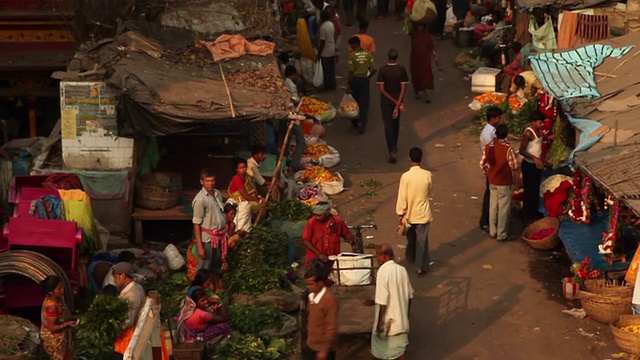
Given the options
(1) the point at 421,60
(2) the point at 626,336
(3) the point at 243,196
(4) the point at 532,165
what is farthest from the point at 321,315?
(1) the point at 421,60

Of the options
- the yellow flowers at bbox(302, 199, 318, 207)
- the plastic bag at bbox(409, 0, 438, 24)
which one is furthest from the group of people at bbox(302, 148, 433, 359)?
the plastic bag at bbox(409, 0, 438, 24)

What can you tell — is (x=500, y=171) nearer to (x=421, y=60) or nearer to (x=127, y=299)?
(x=127, y=299)

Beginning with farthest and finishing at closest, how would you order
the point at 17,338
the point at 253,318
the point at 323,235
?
the point at 323,235, the point at 253,318, the point at 17,338

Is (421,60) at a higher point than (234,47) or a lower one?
lower

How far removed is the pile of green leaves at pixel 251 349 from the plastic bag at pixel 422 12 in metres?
11.3

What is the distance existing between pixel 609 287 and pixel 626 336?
1167 millimetres

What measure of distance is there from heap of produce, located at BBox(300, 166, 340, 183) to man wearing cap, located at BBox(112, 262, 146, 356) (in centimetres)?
577

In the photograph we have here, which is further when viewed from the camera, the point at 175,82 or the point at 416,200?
the point at 175,82

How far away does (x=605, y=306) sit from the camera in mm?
13008

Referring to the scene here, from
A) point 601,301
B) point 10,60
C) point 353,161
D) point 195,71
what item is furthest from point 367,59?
point 601,301

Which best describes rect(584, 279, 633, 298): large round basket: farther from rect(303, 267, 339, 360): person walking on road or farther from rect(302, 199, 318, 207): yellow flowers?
rect(302, 199, 318, 207): yellow flowers

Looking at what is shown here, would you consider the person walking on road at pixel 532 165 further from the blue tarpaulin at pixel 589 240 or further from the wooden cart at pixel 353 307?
the wooden cart at pixel 353 307

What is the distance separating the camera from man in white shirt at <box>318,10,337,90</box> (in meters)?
22.3

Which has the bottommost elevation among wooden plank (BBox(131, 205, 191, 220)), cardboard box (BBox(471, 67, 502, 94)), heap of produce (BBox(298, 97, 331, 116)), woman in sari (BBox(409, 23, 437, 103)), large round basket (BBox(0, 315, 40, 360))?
large round basket (BBox(0, 315, 40, 360))
